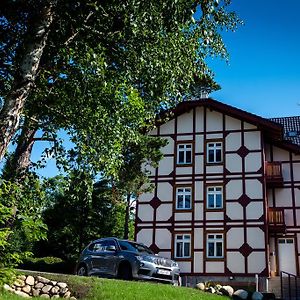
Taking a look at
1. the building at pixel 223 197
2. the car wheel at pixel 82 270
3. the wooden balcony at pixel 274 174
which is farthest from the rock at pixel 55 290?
the wooden balcony at pixel 274 174

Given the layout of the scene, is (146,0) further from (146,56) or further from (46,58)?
(46,58)

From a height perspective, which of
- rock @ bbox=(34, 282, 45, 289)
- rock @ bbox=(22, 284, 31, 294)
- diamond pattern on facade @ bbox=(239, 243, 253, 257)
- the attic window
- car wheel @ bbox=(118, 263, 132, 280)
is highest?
the attic window

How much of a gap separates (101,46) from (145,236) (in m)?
17.1

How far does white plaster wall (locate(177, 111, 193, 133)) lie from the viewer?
91.6ft

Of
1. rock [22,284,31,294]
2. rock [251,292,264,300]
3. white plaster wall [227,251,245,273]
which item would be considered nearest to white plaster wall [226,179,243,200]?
white plaster wall [227,251,245,273]

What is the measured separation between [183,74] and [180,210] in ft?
51.3

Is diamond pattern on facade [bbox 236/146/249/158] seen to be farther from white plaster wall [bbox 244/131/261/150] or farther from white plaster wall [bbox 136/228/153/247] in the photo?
white plaster wall [bbox 136/228/153/247]

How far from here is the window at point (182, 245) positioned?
83.6 ft

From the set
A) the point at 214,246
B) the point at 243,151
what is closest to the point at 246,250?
the point at 214,246

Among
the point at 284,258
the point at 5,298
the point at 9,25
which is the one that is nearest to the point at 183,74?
the point at 9,25

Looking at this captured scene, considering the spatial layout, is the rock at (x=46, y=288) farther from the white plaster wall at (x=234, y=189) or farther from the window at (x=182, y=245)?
the white plaster wall at (x=234, y=189)

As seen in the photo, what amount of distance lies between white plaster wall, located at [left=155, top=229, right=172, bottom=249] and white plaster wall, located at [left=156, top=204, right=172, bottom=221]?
25.4 inches

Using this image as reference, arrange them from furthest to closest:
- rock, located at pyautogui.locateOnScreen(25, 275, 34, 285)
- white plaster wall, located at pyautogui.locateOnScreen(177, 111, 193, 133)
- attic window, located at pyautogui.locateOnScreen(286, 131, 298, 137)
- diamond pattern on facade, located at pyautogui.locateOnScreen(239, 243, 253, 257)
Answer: attic window, located at pyautogui.locateOnScreen(286, 131, 298, 137)
white plaster wall, located at pyautogui.locateOnScreen(177, 111, 193, 133)
diamond pattern on facade, located at pyautogui.locateOnScreen(239, 243, 253, 257)
rock, located at pyautogui.locateOnScreen(25, 275, 34, 285)

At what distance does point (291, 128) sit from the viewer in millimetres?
30781
